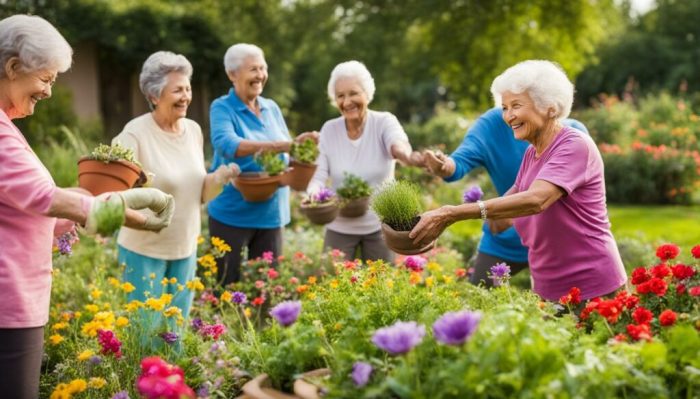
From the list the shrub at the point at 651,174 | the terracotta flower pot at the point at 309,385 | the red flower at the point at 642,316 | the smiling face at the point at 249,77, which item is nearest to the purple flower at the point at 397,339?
the terracotta flower pot at the point at 309,385

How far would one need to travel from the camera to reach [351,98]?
13.5ft

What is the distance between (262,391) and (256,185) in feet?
7.19

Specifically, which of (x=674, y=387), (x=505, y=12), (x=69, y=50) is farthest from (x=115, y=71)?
(x=674, y=387)

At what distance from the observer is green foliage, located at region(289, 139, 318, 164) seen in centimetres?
423

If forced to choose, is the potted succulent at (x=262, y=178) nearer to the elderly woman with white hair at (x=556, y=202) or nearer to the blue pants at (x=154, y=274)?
the blue pants at (x=154, y=274)

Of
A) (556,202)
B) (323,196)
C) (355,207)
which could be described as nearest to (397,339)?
(556,202)

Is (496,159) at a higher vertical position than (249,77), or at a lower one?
lower

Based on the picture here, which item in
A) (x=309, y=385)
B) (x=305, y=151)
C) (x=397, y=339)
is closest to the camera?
(x=397, y=339)

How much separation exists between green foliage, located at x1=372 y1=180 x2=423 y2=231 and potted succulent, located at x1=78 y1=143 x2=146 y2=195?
1026 mm

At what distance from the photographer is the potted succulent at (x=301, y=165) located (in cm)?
421

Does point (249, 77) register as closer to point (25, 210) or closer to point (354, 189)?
point (354, 189)

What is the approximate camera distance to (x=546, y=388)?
1645mm

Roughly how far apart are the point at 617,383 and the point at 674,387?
0.29 m

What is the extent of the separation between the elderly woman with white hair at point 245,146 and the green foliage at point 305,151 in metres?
0.04
